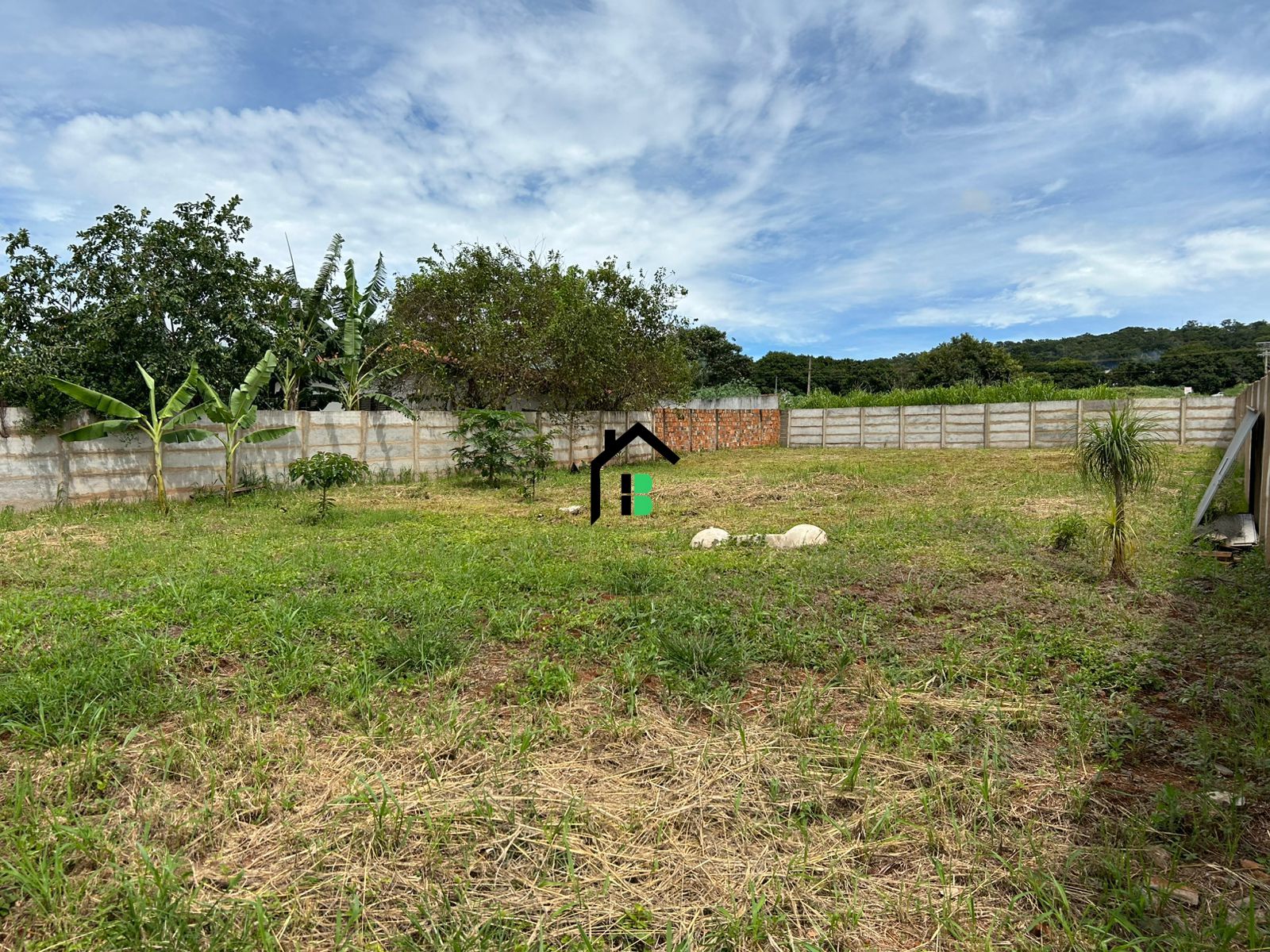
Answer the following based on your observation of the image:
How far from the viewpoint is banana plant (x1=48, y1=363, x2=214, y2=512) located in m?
8.37

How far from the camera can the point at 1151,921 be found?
6.01ft

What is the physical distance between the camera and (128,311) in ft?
31.0

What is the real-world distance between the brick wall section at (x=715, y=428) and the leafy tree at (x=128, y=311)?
11062mm

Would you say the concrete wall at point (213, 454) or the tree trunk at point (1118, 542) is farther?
the concrete wall at point (213, 454)

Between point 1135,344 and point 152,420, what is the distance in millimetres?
62667

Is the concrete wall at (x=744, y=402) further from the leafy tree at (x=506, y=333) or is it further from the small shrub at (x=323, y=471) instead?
the small shrub at (x=323, y=471)

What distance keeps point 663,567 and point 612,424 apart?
11.9m

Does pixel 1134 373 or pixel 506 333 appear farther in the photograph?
pixel 1134 373

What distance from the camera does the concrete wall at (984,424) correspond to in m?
18.5

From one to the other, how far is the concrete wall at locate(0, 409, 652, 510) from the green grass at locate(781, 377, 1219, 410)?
584 inches

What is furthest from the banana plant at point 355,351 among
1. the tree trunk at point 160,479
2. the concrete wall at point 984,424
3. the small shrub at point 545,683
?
the concrete wall at point 984,424

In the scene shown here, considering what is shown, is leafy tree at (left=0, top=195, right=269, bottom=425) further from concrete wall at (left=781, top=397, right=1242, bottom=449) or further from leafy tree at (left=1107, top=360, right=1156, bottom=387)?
leafy tree at (left=1107, top=360, right=1156, bottom=387)

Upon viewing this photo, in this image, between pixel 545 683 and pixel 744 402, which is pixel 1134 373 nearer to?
pixel 744 402

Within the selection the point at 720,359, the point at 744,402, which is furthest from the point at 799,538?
the point at 720,359
